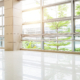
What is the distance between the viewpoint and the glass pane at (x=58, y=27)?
17.7ft

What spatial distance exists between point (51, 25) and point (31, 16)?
5.00 feet

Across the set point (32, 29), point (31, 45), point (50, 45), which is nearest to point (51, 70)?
point (50, 45)

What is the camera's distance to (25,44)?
6781 millimetres

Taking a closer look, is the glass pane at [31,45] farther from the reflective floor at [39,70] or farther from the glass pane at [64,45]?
the reflective floor at [39,70]

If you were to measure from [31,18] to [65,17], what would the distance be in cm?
218

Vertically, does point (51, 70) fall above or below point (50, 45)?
below

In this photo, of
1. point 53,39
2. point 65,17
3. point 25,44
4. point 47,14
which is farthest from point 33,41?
point 65,17

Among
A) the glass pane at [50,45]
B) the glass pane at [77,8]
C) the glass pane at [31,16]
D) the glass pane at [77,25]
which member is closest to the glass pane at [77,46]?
the glass pane at [77,25]

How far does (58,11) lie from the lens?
5.69 metres

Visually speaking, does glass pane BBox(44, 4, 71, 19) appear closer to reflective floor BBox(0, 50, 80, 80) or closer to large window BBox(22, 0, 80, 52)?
large window BBox(22, 0, 80, 52)

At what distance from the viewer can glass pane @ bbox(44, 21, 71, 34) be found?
17.7 ft

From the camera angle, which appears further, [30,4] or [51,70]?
[30,4]

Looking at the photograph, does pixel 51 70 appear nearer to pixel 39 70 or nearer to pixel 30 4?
pixel 39 70

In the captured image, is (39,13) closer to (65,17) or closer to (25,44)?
(65,17)
